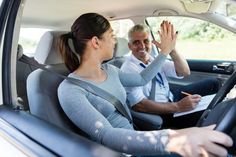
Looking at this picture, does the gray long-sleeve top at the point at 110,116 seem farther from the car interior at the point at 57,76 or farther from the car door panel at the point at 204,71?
the car door panel at the point at 204,71

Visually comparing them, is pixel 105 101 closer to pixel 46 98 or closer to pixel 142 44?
pixel 46 98

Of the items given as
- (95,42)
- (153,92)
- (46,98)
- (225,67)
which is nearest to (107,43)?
(95,42)

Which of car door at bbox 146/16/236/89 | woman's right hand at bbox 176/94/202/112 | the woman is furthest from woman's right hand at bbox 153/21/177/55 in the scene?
car door at bbox 146/16/236/89

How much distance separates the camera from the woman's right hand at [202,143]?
1.00 meters

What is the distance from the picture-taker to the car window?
319 centimetres

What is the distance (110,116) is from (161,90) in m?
1.02

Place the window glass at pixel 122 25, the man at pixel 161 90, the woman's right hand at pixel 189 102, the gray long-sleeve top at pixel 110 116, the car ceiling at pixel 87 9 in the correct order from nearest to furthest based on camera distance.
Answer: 1. the gray long-sleeve top at pixel 110 116
2. the woman's right hand at pixel 189 102
3. the man at pixel 161 90
4. the car ceiling at pixel 87 9
5. the window glass at pixel 122 25

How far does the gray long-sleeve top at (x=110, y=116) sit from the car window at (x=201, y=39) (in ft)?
3.38

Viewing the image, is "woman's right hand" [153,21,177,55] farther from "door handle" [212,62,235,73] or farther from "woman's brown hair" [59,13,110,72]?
"door handle" [212,62,235,73]

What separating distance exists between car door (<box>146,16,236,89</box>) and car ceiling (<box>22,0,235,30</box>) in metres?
0.12

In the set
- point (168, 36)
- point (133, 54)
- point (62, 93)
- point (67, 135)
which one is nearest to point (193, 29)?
point (133, 54)

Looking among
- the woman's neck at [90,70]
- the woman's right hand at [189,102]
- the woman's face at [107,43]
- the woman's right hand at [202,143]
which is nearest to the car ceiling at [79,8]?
the woman's right hand at [189,102]

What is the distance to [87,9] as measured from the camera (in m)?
3.21

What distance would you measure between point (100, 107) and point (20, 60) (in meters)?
0.41
